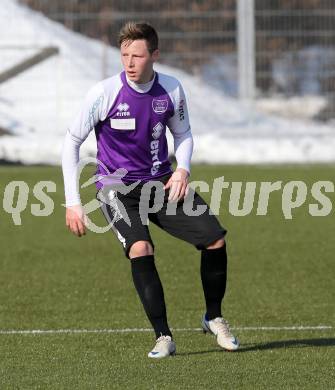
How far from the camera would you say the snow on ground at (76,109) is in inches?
1055

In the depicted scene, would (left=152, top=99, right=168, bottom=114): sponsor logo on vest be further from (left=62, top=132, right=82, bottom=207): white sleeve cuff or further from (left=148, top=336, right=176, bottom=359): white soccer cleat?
(left=148, top=336, right=176, bottom=359): white soccer cleat

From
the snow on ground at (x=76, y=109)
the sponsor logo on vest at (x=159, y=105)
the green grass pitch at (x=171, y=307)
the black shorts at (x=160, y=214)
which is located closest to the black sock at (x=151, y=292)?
the black shorts at (x=160, y=214)

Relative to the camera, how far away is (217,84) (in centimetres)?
2934

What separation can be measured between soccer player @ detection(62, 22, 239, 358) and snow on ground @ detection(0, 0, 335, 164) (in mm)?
17720

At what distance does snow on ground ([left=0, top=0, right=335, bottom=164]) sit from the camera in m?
26.8

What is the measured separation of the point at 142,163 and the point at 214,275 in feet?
2.75

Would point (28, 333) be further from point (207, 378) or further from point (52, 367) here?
point (207, 378)

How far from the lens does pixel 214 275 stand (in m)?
8.34

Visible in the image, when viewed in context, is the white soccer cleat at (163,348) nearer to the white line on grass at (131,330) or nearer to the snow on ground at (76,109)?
the white line on grass at (131,330)

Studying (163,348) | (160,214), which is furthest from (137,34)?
(163,348)

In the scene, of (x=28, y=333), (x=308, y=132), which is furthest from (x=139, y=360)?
(x=308, y=132)

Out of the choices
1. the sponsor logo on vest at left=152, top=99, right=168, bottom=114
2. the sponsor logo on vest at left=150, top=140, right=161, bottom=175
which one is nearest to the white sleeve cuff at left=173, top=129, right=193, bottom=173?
the sponsor logo on vest at left=150, top=140, right=161, bottom=175

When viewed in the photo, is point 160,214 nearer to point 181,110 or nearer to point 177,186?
point 177,186

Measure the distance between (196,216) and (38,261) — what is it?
5451mm
